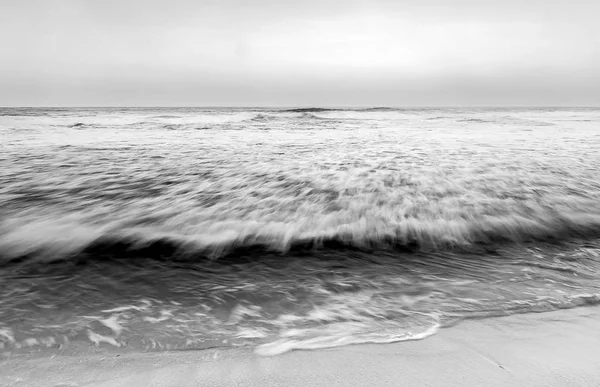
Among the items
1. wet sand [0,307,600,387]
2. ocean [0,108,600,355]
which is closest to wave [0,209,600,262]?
ocean [0,108,600,355]

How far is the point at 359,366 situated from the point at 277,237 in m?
1.90

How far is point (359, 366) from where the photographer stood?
1522 millimetres

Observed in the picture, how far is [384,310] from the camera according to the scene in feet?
6.73

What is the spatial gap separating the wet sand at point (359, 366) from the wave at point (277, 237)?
55.2 inches

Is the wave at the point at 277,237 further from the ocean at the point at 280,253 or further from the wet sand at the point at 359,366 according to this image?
the wet sand at the point at 359,366

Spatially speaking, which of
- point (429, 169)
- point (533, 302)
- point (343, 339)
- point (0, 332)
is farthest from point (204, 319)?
point (429, 169)

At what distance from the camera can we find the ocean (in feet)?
6.21

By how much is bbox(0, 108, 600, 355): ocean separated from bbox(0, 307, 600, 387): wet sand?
0.09 meters

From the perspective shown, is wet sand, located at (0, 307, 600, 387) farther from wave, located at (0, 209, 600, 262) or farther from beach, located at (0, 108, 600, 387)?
wave, located at (0, 209, 600, 262)

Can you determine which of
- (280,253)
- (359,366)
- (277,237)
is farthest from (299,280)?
(359,366)

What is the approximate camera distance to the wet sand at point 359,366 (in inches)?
55.9

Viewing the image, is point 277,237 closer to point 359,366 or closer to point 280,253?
point 280,253

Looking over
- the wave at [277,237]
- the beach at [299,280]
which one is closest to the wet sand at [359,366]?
the beach at [299,280]

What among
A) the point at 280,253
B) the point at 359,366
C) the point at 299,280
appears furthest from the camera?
the point at 280,253
